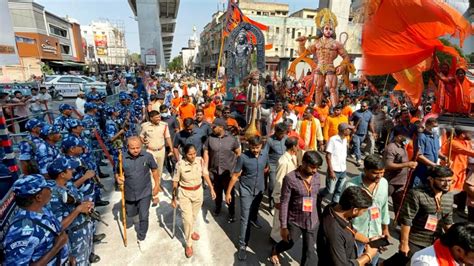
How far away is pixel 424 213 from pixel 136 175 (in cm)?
338

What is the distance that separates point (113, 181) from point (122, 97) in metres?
2.40

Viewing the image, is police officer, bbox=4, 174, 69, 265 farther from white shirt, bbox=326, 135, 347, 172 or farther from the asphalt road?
white shirt, bbox=326, 135, 347, 172

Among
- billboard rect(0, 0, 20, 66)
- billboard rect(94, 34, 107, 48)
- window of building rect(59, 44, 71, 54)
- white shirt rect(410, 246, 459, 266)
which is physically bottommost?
white shirt rect(410, 246, 459, 266)

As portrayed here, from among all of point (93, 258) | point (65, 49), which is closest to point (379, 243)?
point (93, 258)

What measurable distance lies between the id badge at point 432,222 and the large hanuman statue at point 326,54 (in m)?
8.41

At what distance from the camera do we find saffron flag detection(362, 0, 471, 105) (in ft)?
17.2

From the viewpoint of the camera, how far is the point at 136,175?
3.55 m

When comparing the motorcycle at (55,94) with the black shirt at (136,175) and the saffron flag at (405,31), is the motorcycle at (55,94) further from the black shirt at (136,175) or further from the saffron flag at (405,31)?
the saffron flag at (405,31)

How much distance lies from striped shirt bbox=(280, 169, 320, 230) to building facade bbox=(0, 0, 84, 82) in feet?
91.3

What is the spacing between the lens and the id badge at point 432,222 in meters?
2.49

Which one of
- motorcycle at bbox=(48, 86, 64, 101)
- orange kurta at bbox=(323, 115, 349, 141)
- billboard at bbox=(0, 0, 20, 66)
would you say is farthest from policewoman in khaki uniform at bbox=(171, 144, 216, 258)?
motorcycle at bbox=(48, 86, 64, 101)

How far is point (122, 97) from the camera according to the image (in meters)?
7.05

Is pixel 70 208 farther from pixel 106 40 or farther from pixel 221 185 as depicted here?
pixel 106 40

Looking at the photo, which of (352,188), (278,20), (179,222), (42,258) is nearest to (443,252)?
(352,188)
